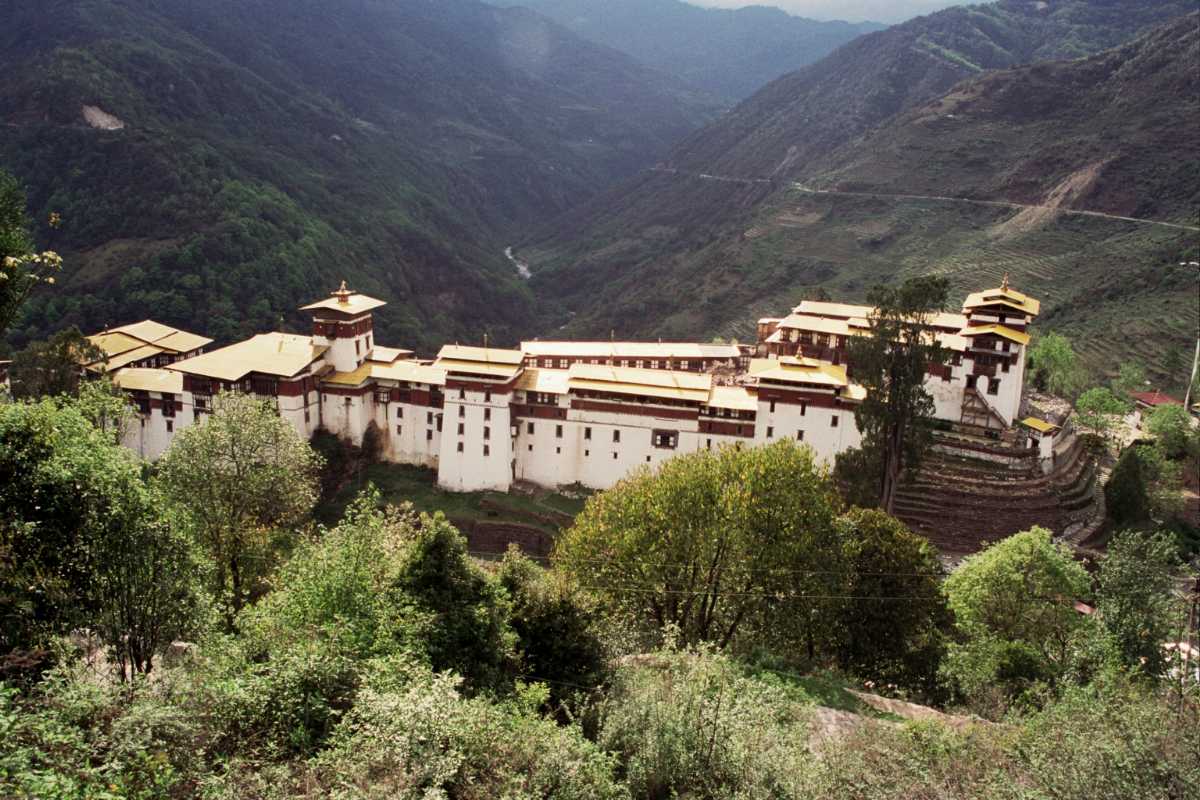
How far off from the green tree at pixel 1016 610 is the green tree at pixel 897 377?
7568mm

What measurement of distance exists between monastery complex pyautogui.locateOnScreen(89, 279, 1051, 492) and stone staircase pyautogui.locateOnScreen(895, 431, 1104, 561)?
1872mm

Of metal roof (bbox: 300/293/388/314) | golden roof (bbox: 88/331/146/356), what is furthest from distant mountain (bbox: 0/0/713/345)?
metal roof (bbox: 300/293/388/314)

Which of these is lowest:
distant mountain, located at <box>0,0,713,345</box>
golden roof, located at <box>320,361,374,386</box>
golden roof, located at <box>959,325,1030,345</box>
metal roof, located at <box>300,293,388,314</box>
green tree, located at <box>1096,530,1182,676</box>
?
green tree, located at <box>1096,530,1182,676</box>

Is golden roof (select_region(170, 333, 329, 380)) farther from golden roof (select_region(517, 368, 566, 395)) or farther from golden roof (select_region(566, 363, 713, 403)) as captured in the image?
golden roof (select_region(566, 363, 713, 403))

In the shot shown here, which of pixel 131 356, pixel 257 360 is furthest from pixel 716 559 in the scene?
pixel 131 356

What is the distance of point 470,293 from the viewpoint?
96.6 metres

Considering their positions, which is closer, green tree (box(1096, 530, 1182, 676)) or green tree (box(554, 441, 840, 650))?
green tree (box(1096, 530, 1182, 676))

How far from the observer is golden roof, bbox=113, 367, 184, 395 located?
119 ft

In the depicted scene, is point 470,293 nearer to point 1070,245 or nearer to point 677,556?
point 1070,245

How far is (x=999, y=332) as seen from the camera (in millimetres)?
36875

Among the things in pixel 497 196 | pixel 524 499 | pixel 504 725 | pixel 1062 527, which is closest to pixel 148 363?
pixel 524 499

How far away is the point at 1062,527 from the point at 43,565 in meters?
36.4

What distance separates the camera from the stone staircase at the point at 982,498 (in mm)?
34625

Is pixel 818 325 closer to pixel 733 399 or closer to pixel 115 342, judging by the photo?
pixel 733 399
